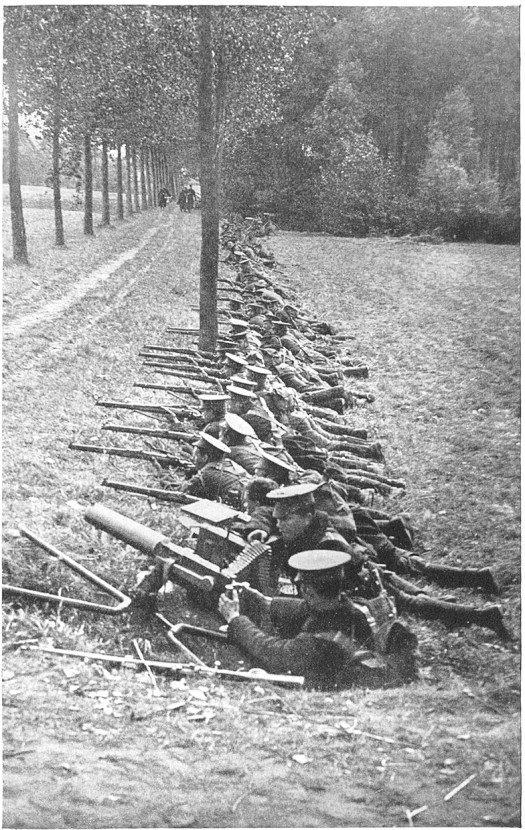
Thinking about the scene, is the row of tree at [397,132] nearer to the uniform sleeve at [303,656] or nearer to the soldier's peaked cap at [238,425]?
the soldier's peaked cap at [238,425]

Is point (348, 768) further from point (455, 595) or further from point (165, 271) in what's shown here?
point (165, 271)

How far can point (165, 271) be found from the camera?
62.0 feet

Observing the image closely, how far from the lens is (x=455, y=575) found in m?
5.84

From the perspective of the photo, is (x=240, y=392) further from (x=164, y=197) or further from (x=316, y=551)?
(x=164, y=197)

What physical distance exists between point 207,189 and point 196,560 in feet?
25.4

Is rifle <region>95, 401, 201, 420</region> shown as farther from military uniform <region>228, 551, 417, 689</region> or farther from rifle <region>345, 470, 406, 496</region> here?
military uniform <region>228, 551, 417, 689</region>

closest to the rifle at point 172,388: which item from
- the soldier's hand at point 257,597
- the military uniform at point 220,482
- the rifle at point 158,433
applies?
the rifle at point 158,433

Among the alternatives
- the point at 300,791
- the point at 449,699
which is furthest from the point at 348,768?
the point at 449,699

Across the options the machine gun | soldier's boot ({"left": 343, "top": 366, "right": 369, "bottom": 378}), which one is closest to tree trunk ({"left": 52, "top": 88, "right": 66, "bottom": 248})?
soldier's boot ({"left": 343, "top": 366, "right": 369, "bottom": 378})

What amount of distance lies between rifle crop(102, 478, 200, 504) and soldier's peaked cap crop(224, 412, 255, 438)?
771mm

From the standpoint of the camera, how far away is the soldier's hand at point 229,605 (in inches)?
200

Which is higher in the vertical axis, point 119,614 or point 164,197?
point 164,197

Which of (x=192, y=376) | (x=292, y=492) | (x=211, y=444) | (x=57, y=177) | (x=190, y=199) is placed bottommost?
(x=292, y=492)

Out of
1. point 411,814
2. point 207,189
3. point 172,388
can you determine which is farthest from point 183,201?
point 411,814
